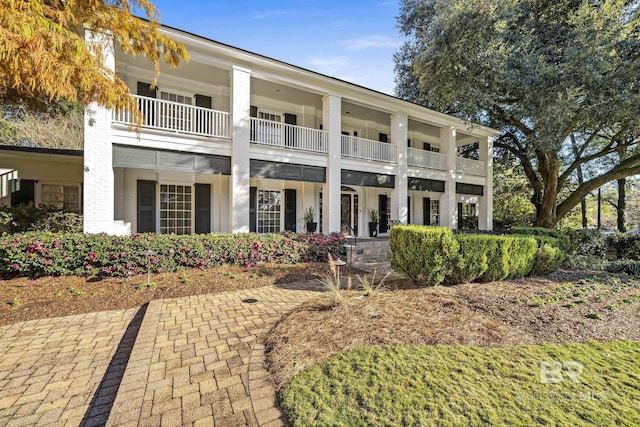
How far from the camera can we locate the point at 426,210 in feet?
57.4

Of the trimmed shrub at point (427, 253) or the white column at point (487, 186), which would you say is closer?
the trimmed shrub at point (427, 253)

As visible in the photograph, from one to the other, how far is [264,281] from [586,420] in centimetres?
559

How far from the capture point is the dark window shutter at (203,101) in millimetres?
10846

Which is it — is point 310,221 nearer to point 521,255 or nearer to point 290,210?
point 290,210

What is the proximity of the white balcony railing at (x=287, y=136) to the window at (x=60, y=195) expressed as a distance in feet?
24.8

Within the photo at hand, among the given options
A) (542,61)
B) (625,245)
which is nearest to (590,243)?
(625,245)

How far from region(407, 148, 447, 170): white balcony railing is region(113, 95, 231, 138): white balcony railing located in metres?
8.52

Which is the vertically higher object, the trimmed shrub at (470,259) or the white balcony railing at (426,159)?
the white balcony railing at (426,159)

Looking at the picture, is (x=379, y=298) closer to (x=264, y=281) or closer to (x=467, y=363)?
(x=467, y=363)

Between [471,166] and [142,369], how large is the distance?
1690 cm

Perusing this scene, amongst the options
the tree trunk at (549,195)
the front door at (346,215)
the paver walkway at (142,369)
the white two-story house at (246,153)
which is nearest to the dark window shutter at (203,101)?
the white two-story house at (246,153)

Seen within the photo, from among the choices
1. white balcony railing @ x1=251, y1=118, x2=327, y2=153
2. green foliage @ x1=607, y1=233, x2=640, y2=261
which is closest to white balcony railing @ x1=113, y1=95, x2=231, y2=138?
white balcony railing @ x1=251, y1=118, x2=327, y2=153

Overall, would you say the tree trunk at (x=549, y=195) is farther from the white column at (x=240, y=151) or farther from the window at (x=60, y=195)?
the window at (x=60, y=195)

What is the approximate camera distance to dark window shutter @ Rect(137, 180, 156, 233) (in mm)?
9945
